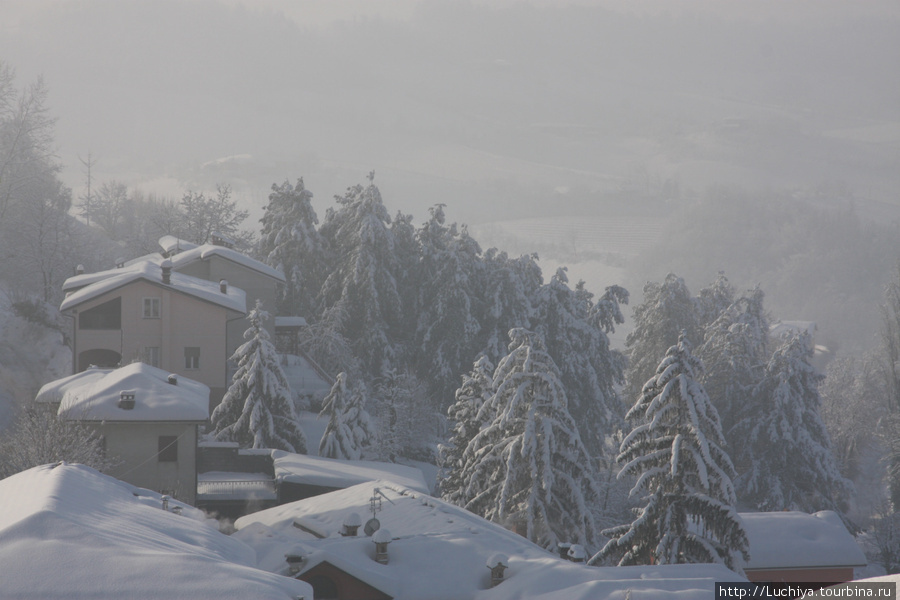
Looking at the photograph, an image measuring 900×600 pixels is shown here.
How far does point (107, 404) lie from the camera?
3036 centimetres

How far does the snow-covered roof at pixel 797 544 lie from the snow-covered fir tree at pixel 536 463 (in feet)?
19.4

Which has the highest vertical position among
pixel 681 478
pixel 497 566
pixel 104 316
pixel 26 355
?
pixel 104 316

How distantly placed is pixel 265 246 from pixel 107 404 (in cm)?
3687

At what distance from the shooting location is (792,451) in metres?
50.0

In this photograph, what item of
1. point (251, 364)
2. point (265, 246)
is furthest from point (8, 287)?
point (251, 364)

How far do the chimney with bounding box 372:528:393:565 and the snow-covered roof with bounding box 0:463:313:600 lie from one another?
20.6 ft

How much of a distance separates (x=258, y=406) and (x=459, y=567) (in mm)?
22187

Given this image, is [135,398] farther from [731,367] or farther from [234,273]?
[731,367]

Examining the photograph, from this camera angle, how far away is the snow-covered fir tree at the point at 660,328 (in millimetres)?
64812

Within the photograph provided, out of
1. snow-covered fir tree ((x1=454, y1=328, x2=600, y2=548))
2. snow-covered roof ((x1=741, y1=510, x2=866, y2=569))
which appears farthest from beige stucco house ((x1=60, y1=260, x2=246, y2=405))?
snow-covered roof ((x1=741, y1=510, x2=866, y2=569))

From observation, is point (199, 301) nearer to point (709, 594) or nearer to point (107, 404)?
point (107, 404)

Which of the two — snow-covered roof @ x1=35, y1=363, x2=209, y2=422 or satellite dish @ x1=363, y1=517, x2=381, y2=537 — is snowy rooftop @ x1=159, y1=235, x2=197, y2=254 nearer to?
snow-covered roof @ x1=35, y1=363, x2=209, y2=422

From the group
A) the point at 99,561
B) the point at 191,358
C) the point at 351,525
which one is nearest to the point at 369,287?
the point at 191,358

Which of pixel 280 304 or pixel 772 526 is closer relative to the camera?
pixel 772 526
